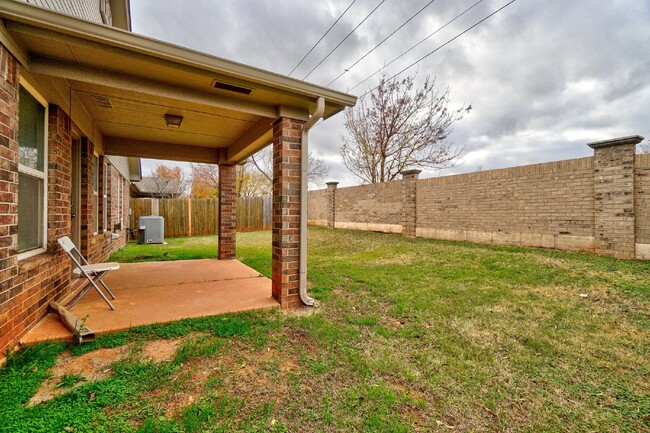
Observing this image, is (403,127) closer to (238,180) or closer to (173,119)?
(173,119)

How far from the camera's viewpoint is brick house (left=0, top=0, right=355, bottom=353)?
2086 millimetres

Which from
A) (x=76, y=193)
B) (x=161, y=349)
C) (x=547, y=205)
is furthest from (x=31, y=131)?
(x=547, y=205)

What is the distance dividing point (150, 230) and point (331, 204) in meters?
7.34

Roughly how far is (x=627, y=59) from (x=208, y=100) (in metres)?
10.4

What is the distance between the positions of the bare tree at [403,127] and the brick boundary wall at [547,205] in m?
5.25

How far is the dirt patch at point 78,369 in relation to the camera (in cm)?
178

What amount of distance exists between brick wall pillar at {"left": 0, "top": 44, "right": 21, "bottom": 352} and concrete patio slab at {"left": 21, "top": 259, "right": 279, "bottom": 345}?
1.22 ft

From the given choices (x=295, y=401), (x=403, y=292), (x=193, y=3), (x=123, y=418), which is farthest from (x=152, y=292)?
(x=193, y=3)

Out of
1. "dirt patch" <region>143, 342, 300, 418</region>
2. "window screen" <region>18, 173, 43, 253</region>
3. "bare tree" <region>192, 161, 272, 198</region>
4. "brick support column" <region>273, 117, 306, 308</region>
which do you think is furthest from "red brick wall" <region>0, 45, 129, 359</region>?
"bare tree" <region>192, 161, 272, 198</region>

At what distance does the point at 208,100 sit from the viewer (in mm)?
3092

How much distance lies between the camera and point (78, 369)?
207cm

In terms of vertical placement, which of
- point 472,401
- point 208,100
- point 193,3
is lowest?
point 472,401

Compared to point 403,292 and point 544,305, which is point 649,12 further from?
point 403,292

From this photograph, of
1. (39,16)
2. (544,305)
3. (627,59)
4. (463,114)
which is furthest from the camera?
(463,114)
